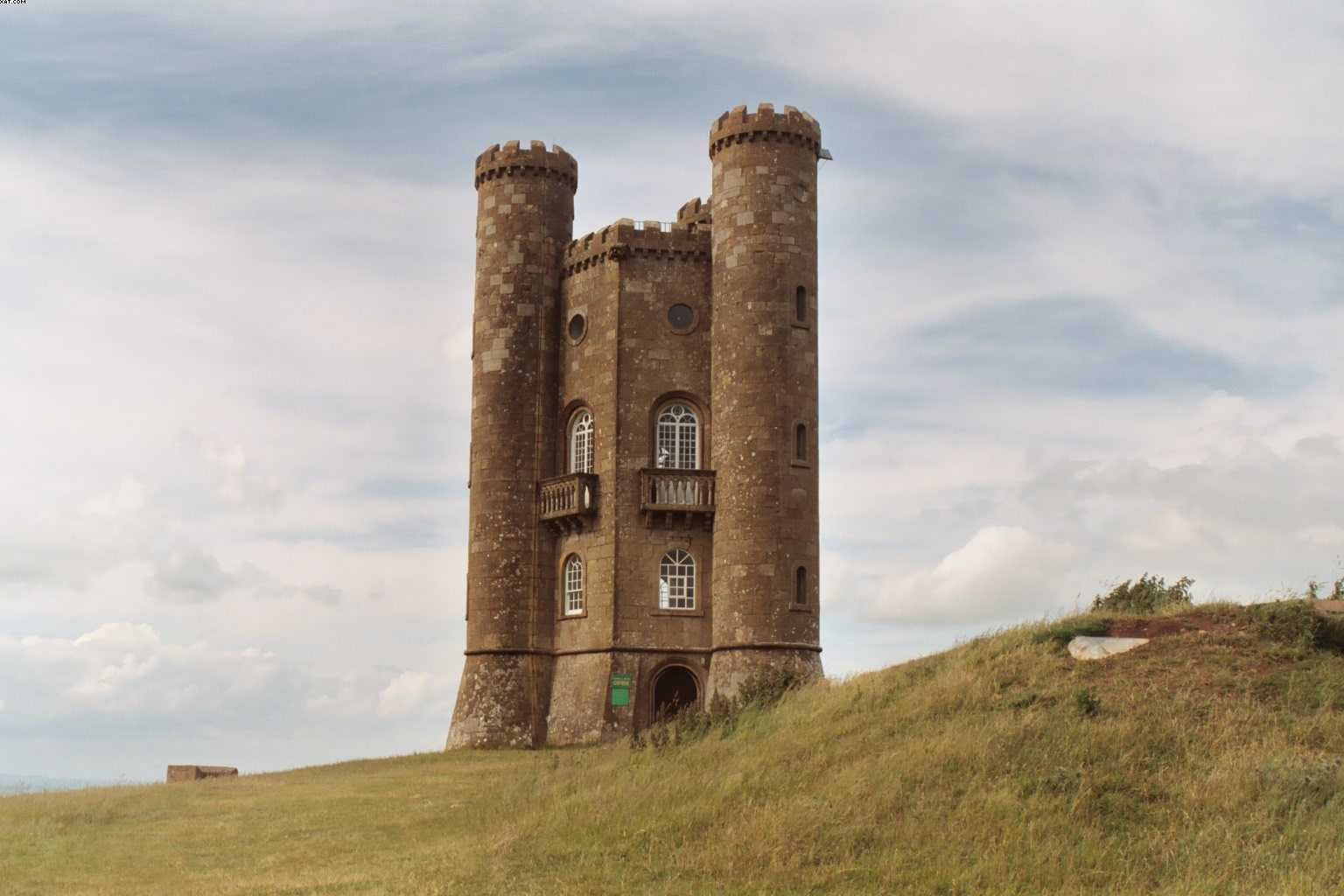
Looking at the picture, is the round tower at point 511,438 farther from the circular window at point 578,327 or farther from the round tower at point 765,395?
the round tower at point 765,395

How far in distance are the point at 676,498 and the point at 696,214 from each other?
30.4 feet

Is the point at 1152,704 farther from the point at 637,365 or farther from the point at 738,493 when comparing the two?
the point at 637,365

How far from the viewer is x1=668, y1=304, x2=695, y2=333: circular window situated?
41.6 metres

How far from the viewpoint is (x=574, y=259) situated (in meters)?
43.2

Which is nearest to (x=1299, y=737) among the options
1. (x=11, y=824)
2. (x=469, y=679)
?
(x=11, y=824)

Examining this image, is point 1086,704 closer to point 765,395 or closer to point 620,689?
point 765,395

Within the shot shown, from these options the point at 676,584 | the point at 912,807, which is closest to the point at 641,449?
the point at 676,584

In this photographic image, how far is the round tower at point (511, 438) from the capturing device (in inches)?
1636

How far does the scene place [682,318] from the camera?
41781mm

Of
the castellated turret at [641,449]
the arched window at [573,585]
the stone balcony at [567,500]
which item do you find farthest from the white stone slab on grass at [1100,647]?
the arched window at [573,585]

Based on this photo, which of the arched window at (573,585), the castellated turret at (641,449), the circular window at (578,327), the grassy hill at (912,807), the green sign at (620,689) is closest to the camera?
the grassy hill at (912,807)

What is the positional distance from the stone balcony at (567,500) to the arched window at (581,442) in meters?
0.53

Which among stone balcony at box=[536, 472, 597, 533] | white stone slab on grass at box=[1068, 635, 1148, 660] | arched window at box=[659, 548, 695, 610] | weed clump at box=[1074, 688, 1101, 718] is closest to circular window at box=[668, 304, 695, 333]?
stone balcony at box=[536, 472, 597, 533]

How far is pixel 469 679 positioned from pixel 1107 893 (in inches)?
1084
